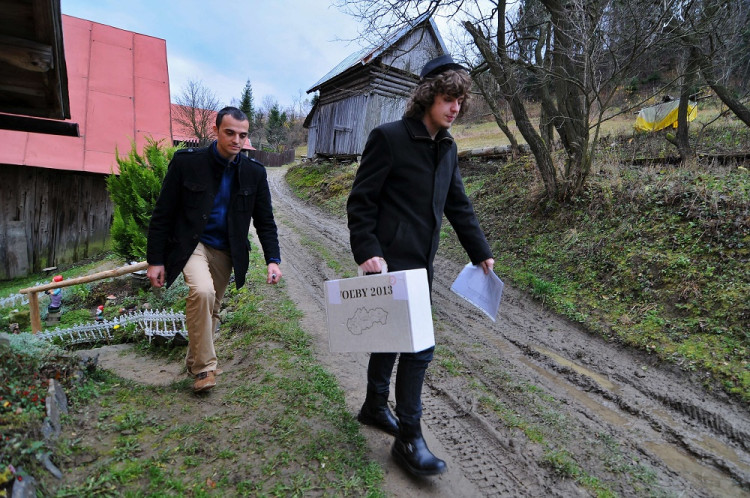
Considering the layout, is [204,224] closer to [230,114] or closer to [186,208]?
[186,208]

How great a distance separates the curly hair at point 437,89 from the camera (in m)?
2.24

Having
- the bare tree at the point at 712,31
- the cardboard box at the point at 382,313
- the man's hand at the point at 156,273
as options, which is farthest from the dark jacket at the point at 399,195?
the bare tree at the point at 712,31

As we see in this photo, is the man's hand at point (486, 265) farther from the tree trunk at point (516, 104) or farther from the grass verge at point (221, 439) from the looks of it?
the tree trunk at point (516, 104)

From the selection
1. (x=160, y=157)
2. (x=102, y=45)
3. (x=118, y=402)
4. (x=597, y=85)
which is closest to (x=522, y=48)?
(x=597, y=85)

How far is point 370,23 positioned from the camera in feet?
26.4

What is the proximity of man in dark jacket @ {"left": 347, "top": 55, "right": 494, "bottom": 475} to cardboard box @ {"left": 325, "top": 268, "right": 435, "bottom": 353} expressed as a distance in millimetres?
167

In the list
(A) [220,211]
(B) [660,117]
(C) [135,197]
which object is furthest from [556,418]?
(B) [660,117]

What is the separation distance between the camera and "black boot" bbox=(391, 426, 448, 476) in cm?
231

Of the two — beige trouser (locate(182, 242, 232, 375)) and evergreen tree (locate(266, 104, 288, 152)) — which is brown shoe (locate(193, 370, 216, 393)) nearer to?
beige trouser (locate(182, 242, 232, 375))

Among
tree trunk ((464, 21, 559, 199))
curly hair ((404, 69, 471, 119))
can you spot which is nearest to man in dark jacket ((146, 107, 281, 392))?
curly hair ((404, 69, 471, 119))

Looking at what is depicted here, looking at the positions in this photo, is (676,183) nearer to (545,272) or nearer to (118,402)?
(545,272)

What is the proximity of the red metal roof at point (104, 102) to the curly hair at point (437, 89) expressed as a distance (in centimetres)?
1025

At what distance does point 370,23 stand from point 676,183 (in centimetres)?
615

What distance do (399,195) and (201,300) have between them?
169cm
